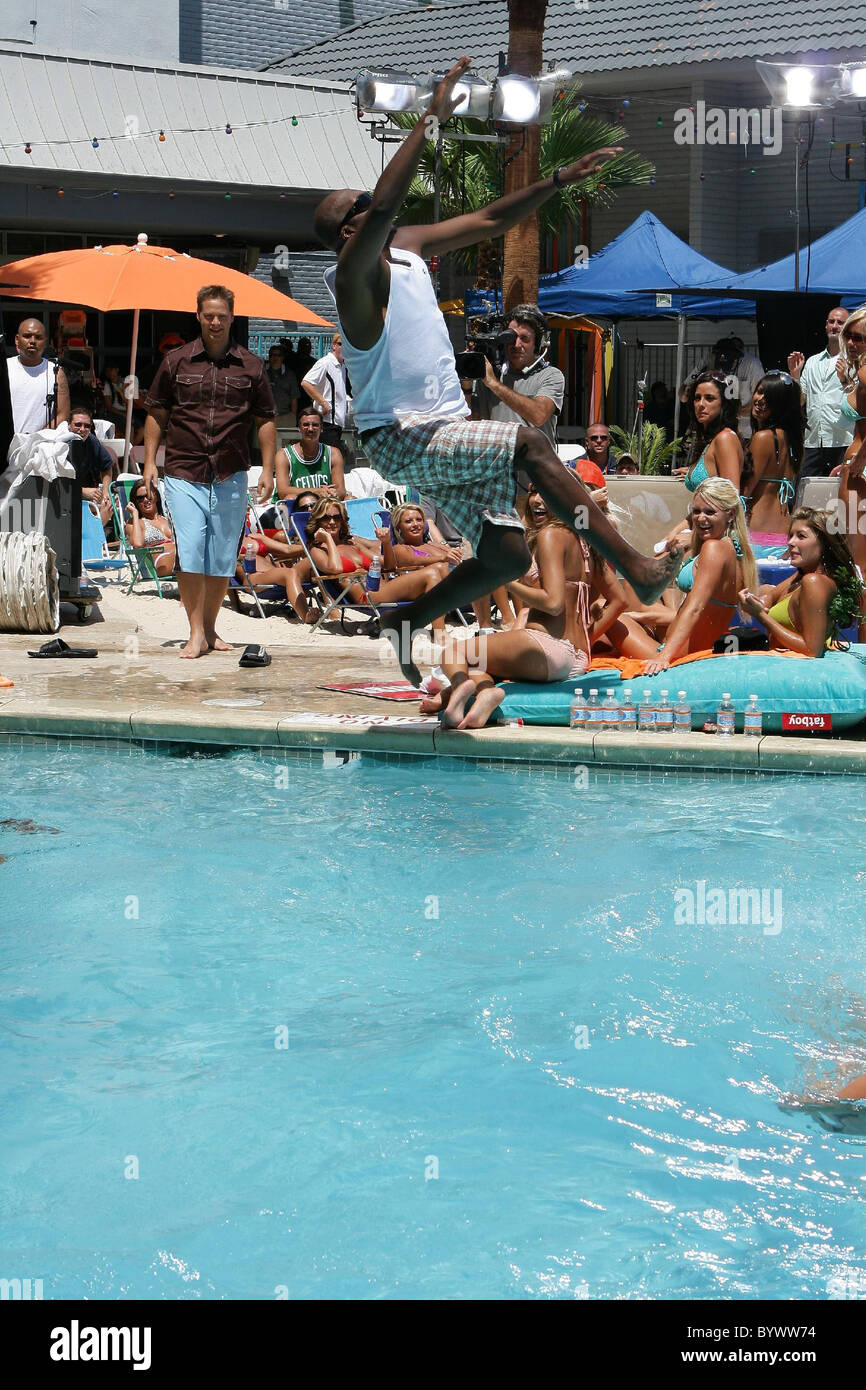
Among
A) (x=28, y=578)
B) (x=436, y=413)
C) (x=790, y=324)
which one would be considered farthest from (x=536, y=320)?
(x=790, y=324)

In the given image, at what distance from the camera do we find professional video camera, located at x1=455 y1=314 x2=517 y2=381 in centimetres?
719

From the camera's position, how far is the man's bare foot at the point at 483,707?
7562mm

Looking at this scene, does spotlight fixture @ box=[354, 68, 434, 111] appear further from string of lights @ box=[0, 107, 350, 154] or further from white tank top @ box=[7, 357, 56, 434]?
string of lights @ box=[0, 107, 350, 154]

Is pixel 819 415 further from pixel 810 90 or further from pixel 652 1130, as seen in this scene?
pixel 652 1130

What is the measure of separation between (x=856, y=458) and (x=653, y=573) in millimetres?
A: 2702

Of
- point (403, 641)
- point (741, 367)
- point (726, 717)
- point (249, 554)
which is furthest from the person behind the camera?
point (741, 367)

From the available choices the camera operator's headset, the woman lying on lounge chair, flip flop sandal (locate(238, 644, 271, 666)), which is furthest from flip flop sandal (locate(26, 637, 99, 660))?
the camera operator's headset

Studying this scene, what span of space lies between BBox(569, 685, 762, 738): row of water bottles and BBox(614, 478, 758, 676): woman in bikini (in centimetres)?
25

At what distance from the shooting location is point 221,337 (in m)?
9.51

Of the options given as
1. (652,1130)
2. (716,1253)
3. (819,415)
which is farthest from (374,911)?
(819,415)

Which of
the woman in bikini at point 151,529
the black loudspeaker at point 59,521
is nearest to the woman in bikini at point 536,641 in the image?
the black loudspeaker at point 59,521

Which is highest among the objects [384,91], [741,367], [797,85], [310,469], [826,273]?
[797,85]

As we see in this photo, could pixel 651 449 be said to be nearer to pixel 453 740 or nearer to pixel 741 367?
pixel 741 367

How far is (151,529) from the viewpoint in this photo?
12.7m
